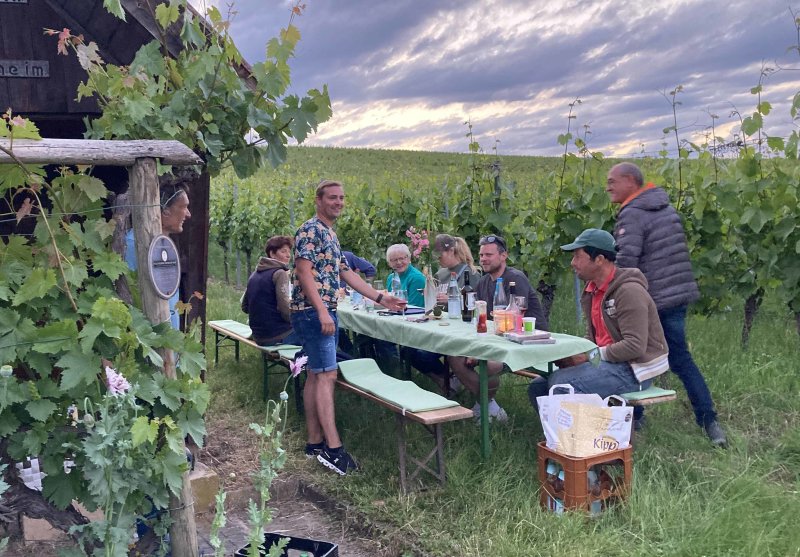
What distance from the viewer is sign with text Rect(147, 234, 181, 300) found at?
2891 mm

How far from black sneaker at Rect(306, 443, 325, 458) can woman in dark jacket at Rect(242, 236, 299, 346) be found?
1.46 m

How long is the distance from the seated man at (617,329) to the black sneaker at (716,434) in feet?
2.40

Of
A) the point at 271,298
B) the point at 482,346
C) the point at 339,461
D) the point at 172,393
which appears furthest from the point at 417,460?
the point at 271,298

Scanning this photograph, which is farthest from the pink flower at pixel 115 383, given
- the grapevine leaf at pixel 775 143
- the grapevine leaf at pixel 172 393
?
the grapevine leaf at pixel 775 143

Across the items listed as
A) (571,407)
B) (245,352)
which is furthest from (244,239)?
(571,407)

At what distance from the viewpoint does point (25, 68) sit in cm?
480

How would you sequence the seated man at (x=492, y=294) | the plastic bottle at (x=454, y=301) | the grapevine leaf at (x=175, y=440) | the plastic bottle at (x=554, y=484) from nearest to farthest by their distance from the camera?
the grapevine leaf at (x=175, y=440) < the plastic bottle at (x=554, y=484) < the seated man at (x=492, y=294) < the plastic bottle at (x=454, y=301)

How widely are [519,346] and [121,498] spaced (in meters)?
2.43

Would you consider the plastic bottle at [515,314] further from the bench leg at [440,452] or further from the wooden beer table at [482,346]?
the bench leg at [440,452]

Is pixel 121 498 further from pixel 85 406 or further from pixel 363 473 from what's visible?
pixel 363 473

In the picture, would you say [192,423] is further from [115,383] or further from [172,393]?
[115,383]

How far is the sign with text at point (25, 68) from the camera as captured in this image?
477 cm

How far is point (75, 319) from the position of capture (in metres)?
2.74

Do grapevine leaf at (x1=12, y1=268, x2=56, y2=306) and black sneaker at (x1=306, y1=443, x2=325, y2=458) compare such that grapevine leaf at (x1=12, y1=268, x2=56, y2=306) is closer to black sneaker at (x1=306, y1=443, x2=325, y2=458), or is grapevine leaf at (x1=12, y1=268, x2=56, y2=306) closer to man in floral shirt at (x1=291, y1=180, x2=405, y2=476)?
man in floral shirt at (x1=291, y1=180, x2=405, y2=476)
